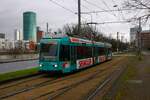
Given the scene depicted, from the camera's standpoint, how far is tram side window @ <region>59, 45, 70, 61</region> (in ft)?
76.9

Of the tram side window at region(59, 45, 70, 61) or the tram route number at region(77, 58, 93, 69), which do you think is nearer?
the tram side window at region(59, 45, 70, 61)

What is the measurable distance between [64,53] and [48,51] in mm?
1198

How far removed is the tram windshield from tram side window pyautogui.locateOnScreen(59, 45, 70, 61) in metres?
0.46

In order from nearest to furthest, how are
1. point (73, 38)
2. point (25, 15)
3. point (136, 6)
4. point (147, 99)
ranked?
point (147, 99), point (136, 6), point (73, 38), point (25, 15)

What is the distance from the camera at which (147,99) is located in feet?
40.8

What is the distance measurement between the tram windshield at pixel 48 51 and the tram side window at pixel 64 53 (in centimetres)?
46

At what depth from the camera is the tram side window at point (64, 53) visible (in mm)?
23438

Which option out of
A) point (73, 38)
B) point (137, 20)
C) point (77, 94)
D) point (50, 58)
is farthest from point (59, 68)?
point (77, 94)

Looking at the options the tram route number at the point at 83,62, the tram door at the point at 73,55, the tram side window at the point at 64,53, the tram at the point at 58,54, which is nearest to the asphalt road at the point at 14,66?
the tram route number at the point at 83,62

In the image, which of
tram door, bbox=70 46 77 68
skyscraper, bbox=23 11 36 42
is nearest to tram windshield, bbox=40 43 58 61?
tram door, bbox=70 46 77 68

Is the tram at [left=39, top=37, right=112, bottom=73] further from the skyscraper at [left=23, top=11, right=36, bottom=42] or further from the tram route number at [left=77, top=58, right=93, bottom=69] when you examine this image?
the skyscraper at [left=23, top=11, right=36, bottom=42]

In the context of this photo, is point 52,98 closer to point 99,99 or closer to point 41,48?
point 99,99

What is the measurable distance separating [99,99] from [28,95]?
318 cm

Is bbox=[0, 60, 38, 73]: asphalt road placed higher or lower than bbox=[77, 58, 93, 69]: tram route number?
lower
